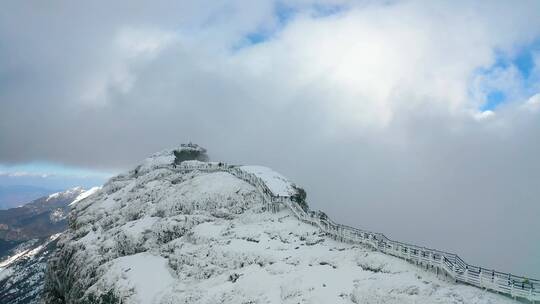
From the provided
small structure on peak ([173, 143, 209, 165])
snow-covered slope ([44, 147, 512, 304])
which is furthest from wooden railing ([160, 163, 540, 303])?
small structure on peak ([173, 143, 209, 165])

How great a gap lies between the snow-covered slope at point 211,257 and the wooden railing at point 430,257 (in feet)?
3.46

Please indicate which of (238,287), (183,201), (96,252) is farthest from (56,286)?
(238,287)

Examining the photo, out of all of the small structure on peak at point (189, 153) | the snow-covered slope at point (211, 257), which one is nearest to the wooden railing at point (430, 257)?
the snow-covered slope at point (211, 257)

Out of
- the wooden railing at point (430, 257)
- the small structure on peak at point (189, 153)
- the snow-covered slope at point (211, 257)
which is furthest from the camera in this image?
the small structure on peak at point (189, 153)

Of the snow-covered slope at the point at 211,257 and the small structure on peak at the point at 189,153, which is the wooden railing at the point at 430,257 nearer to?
the snow-covered slope at the point at 211,257

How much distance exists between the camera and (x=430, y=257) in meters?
44.4

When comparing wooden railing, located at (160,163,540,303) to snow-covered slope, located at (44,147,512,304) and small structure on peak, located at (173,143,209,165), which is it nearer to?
snow-covered slope, located at (44,147,512,304)

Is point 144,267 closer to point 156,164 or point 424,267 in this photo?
point 424,267

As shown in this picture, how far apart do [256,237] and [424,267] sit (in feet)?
87.4

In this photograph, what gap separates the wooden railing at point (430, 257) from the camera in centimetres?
3616

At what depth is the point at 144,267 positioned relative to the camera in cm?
6969

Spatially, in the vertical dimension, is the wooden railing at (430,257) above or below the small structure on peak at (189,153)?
below

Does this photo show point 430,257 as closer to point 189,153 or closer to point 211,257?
point 211,257

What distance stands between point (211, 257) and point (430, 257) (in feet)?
103
